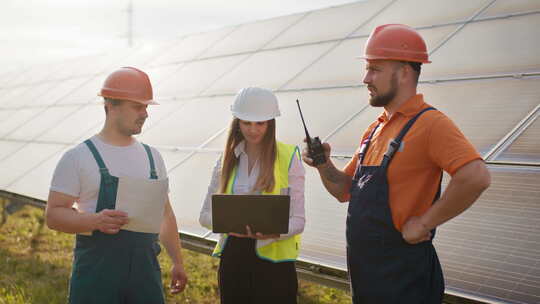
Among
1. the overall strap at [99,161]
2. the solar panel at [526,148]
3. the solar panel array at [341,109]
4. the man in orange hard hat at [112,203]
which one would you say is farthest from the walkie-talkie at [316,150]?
the solar panel at [526,148]

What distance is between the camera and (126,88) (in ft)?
11.0

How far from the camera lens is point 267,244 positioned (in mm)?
3453

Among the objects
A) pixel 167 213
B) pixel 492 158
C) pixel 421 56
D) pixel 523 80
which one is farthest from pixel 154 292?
pixel 523 80

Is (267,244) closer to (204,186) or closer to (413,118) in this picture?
(413,118)

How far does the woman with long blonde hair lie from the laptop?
75mm

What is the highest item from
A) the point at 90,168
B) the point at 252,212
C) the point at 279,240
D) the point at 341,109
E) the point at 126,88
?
the point at 341,109

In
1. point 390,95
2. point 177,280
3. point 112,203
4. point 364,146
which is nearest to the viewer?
point 390,95

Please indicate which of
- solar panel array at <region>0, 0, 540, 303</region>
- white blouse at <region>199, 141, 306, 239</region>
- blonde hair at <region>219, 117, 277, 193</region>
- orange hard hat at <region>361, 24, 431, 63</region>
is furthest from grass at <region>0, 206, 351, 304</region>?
orange hard hat at <region>361, 24, 431, 63</region>

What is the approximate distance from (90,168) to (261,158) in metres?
1.05

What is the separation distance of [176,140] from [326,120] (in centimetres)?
233

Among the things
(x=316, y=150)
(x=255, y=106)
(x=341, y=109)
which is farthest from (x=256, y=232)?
(x=341, y=109)

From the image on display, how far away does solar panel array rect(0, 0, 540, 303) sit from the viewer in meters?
3.78

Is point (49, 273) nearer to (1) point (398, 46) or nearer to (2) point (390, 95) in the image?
(2) point (390, 95)

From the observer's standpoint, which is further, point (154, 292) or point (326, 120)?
point (326, 120)
